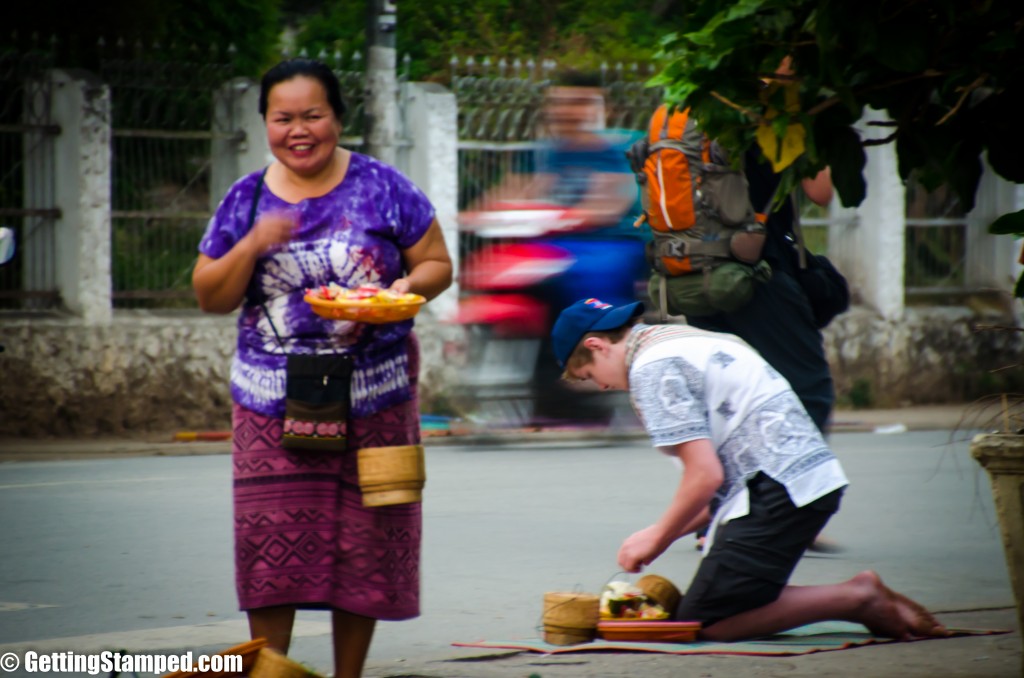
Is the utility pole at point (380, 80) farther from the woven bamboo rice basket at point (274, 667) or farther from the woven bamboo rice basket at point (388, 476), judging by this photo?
the woven bamboo rice basket at point (274, 667)

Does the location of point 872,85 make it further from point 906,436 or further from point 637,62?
point 637,62

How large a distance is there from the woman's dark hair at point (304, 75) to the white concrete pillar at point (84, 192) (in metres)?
8.29

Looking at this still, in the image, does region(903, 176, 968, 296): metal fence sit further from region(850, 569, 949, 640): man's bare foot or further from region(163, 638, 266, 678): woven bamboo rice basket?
region(163, 638, 266, 678): woven bamboo rice basket

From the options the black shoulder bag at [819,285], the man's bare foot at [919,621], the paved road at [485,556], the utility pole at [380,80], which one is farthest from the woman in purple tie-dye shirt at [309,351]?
the utility pole at [380,80]

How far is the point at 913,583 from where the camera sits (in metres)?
6.17

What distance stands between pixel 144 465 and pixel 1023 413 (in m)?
6.75

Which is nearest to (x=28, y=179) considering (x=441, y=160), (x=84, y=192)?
(x=84, y=192)

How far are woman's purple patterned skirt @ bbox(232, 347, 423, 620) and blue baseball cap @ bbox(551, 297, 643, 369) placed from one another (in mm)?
956

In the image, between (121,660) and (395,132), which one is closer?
(121,660)

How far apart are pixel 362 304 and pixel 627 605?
1.64 metres

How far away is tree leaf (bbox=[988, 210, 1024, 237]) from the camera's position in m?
3.86

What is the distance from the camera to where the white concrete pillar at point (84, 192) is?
12086 millimetres

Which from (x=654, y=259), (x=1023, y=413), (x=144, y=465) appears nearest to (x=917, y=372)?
(x=144, y=465)

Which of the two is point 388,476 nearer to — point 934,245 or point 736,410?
point 736,410
